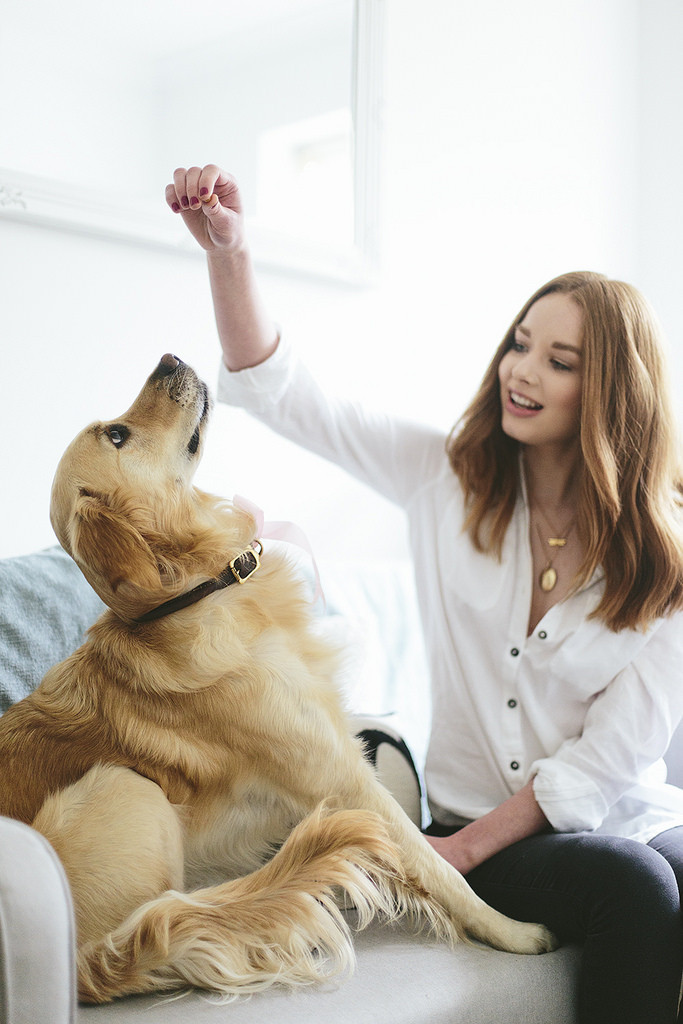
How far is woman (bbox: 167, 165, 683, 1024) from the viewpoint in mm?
1313

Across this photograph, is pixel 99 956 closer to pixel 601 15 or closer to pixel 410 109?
pixel 410 109

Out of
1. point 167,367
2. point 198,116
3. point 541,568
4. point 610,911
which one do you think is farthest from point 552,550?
point 198,116

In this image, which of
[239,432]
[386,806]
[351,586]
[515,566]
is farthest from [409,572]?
[386,806]

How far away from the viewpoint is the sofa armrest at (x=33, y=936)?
75cm

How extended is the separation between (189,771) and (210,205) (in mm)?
714

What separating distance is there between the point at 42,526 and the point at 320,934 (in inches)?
40.5

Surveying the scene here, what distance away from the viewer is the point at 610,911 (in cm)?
116

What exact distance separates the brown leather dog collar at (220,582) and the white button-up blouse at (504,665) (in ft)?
1.20

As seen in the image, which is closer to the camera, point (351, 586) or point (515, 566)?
point (515, 566)

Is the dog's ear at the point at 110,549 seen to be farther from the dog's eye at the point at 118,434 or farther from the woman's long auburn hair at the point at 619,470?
the woman's long auburn hair at the point at 619,470

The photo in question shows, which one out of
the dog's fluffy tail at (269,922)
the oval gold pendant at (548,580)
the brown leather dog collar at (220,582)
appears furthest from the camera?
the oval gold pendant at (548,580)

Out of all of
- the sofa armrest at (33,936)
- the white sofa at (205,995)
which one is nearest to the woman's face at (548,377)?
the white sofa at (205,995)

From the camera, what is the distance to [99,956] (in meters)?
0.97

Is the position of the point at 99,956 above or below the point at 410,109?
below
